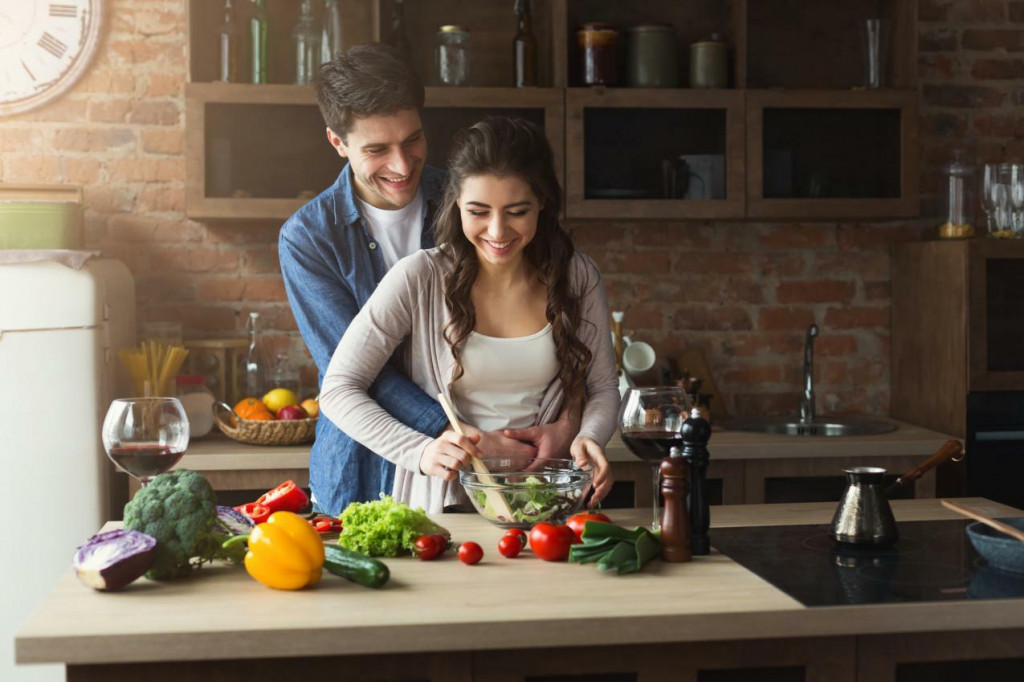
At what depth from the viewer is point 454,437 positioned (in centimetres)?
200

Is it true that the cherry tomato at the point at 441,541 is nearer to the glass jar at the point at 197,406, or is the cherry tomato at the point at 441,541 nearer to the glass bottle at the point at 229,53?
the glass jar at the point at 197,406

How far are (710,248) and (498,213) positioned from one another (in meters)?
1.97

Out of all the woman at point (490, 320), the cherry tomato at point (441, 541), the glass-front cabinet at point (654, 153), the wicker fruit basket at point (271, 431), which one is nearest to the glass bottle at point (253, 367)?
the wicker fruit basket at point (271, 431)

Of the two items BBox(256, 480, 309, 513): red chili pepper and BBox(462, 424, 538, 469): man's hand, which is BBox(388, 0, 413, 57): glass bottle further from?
BBox(256, 480, 309, 513): red chili pepper

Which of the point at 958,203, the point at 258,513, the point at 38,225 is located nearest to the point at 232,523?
the point at 258,513

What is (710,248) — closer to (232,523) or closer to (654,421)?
(654,421)

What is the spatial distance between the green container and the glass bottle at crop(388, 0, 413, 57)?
1.12 metres

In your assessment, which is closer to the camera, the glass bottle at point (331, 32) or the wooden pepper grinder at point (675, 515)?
the wooden pepper grinder at point (675, 515)

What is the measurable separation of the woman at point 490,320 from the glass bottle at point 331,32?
1.44 meters

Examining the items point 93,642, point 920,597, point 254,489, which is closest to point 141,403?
point 93,642

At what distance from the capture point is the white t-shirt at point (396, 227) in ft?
8.66

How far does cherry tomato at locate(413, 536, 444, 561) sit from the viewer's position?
1716 millimetres

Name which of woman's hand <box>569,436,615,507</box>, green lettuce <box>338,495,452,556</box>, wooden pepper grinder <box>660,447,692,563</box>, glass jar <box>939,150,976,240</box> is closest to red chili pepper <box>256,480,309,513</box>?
green lettuce <box>338,495,452,556</box>

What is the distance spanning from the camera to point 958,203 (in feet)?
12.2
